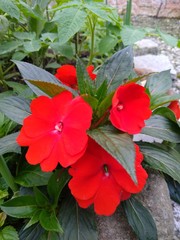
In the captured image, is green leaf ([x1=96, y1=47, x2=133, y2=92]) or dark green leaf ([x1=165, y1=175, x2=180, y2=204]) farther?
dark green leaf ([x1=165, y1=175, x2=180, y2=204])

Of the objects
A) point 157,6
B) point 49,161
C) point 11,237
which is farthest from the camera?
point 157,6

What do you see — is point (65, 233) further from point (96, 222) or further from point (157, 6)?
point (157, 6)

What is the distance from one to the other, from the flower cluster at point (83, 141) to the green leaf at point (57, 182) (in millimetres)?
94

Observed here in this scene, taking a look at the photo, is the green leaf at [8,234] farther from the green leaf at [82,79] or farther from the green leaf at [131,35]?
the green leaf at [131,35]

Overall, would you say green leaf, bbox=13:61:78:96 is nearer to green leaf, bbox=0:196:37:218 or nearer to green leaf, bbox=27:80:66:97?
green leaf, bbox=27:80:66:97

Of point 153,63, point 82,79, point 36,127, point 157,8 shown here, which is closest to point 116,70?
point 82,79

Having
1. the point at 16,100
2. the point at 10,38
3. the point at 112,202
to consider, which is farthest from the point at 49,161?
the point at 10,38

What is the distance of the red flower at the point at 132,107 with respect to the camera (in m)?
0.76

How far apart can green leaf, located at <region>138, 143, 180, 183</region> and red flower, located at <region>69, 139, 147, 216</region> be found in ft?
0.47

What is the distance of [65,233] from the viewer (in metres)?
0.89

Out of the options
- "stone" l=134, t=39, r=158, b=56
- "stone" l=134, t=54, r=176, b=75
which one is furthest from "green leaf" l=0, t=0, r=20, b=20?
"stone" l=134, t=39, r=158, b=56

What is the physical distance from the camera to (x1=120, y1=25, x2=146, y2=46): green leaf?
1194mm

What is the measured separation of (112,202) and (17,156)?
407 millimetres

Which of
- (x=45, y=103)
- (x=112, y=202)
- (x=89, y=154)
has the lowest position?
(x=112, y=202)
